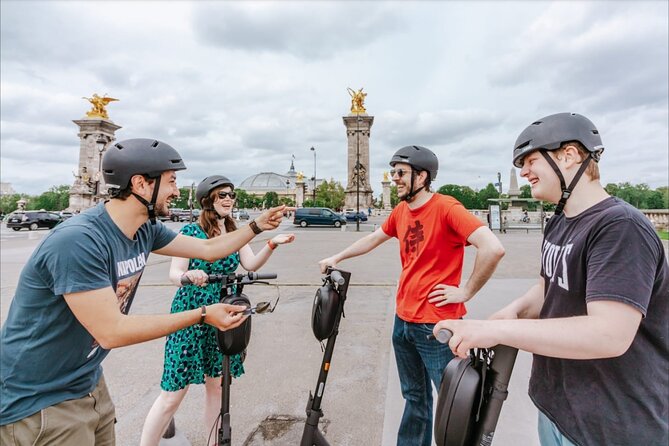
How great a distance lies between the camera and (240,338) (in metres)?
2.29

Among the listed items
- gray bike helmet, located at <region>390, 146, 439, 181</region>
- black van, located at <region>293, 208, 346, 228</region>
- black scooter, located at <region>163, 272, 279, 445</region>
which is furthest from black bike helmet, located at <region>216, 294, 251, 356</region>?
black van, located at <region>293, 208, 346, 228</region>

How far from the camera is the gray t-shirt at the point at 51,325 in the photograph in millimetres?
1433

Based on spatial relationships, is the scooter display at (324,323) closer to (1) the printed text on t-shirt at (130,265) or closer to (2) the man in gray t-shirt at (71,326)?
(2) the man in gray t-shirt at (71,326)

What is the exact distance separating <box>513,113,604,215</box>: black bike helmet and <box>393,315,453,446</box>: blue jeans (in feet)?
4.00

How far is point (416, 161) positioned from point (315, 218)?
32056 millimetres

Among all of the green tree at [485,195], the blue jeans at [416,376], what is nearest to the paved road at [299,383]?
the blue jeans at [416,376]

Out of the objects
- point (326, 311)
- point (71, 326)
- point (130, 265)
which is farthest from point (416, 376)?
point (71, 326)

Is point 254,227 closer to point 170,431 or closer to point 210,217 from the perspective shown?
point 210,217

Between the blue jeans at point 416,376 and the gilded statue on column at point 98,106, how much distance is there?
64863 millimetres

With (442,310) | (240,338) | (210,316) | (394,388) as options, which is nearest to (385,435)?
(394,388)

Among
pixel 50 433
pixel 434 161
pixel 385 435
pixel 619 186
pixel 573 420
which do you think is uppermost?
pixel 619 186

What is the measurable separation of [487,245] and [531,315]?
62 centimetres

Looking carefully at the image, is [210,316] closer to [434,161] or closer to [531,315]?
[531,315]

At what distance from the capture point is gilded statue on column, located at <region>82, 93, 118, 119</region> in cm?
5397
